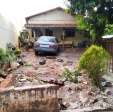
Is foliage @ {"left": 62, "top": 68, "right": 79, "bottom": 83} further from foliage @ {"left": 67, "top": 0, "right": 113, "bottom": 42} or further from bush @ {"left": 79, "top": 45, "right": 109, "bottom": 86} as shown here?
foliage @ {"left": 67, "top": 0, "right": 113, "bottom": 42}

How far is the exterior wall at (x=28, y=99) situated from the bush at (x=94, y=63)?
4.80m

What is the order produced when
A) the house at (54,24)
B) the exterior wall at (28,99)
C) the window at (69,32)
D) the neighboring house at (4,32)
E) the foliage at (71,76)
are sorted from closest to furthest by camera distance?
the exterior wall at (28,99), the foliage at (71,76), the neighboring house at (4,32), the house at (54,24), the window at (69,32)

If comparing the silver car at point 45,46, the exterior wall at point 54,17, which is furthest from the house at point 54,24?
the silver car at point 45,46

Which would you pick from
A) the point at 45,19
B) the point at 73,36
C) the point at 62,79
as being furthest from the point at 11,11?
the point at 62,79

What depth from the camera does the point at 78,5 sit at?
77.9ft

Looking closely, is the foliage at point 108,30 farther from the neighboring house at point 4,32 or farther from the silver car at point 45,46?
the neighboring house at point 4,32

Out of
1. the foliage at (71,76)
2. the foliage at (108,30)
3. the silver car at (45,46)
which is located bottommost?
the silver car at (45,46)

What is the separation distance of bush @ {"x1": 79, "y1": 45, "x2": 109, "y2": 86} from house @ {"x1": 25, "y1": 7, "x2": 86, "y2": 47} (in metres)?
20.1

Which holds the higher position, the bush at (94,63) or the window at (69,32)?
the bush at (94,63)

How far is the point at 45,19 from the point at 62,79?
20.4 meters

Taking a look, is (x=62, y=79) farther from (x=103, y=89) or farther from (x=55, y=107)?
(x=55, y=107)

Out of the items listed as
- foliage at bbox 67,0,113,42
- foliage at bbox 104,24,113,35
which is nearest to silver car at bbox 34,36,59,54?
foliage at bbox 67,0,113,42

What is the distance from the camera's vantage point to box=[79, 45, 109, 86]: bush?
12.4 m

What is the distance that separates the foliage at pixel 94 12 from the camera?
65.4 ft
